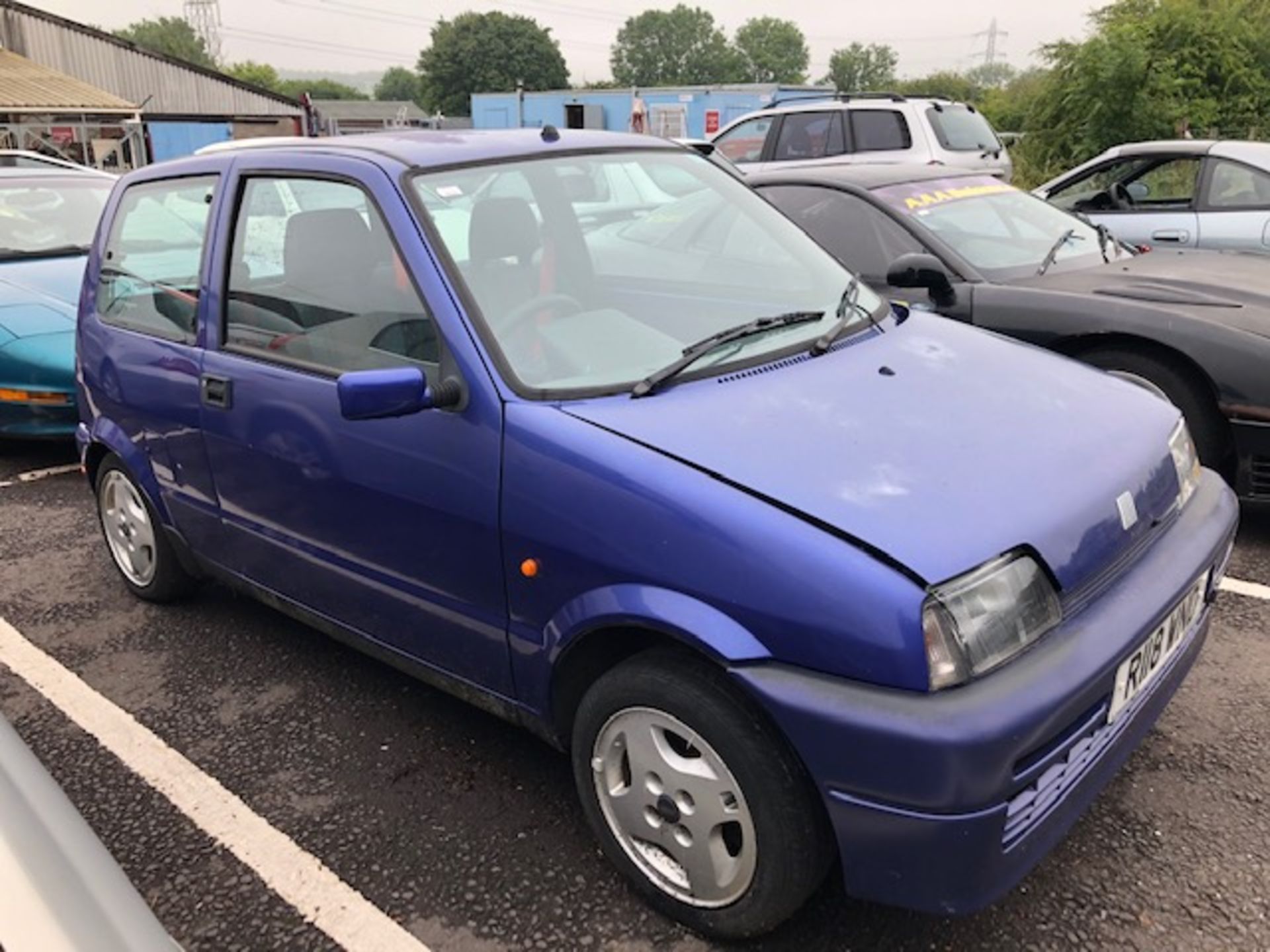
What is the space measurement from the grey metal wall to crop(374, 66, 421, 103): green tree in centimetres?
10588

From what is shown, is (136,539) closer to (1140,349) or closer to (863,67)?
(1140,349)

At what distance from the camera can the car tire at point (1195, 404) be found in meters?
4.16

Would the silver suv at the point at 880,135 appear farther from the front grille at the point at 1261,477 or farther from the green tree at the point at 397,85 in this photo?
the green tree at the point at 397,85

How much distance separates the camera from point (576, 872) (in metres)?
2.50

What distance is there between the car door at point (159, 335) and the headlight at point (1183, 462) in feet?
9.14

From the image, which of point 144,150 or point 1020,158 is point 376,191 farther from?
point 144,150

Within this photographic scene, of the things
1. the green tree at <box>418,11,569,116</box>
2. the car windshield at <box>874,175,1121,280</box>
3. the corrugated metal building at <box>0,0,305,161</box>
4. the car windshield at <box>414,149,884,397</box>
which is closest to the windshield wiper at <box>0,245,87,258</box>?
the car windshield at <box>414,149,884,397</box>

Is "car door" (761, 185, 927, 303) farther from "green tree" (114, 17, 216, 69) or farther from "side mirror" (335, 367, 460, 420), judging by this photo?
"green tree" (114, 17, 216, 69)

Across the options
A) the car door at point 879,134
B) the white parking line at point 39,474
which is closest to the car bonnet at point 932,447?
the white parking line at point 39,474

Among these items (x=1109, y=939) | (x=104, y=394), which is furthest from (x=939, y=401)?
(x=104, y=394)

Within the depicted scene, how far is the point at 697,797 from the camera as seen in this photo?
7.05 ft

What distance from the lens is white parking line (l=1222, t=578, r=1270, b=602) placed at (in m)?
3.79

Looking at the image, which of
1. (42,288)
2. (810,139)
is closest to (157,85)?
(810,139)

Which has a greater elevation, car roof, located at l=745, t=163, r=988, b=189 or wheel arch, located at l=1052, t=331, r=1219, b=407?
car roof, located at l=745, t=163, r=988, b=189
